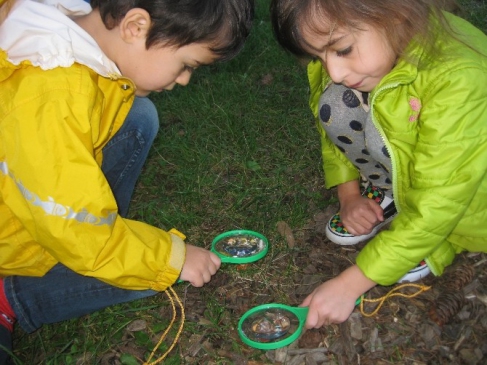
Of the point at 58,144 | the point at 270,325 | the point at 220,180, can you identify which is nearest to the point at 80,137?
the point at 58,144

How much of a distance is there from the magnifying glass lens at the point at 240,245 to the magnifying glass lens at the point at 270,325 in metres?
0.31

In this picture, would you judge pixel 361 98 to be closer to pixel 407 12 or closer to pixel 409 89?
pixel 409 89

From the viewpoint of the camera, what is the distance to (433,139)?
5.67ft

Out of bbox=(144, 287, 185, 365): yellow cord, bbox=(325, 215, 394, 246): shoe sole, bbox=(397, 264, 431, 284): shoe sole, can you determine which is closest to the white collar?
bbox=(144, 287, 185, 365): yellow cord

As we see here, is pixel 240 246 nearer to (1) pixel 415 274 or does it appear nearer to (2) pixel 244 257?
(2) pixel 244 257

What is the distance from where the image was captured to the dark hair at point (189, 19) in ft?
5.89

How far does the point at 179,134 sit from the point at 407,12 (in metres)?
1.70

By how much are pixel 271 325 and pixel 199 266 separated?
0.33m

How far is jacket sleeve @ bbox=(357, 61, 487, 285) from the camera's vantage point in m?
1.70

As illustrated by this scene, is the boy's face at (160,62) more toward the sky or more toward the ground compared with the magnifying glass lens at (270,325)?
more toward the sky

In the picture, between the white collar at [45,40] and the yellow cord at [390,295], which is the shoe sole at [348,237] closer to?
the yellow cord at [390,295]

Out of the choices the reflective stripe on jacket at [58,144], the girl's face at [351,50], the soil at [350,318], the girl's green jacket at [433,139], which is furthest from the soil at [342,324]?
the girl's face at [351,50]

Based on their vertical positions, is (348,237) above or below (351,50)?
below

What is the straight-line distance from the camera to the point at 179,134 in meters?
3.16
